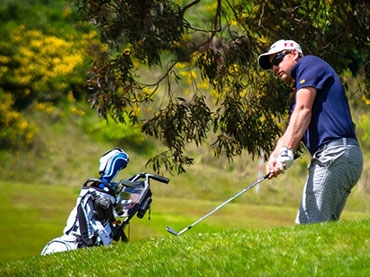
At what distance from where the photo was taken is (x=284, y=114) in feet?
55.8

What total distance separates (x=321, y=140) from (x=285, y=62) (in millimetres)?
748

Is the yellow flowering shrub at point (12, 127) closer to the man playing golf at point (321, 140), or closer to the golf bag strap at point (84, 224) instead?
the golf bag strap at point (84, 224)

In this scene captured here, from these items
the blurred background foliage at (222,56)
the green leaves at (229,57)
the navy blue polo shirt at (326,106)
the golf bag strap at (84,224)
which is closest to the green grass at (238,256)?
the navy blue polo shirt at (326,106)

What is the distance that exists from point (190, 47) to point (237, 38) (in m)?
1.67

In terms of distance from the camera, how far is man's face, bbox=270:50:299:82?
8578 millimetres

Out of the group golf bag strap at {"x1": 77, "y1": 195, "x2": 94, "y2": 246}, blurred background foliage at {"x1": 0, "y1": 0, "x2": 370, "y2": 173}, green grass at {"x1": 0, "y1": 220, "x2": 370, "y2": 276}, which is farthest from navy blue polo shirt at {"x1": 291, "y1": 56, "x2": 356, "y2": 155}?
blurred background foliage at {"x1": 0, "y1": 0, "x2": 370, "y2": 173}

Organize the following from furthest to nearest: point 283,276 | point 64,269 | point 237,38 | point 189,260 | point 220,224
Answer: point 220,224 < point 237,38 < point 64,269 < point 189,260 < point 283,276

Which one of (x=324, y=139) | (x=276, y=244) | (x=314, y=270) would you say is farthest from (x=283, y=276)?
(x=324, y=139)

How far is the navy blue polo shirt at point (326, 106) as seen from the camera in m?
8.20

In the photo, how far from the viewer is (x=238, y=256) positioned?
7.91m

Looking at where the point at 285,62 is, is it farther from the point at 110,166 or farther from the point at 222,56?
the point at 222,56

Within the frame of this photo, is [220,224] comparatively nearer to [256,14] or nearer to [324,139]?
[256,14]

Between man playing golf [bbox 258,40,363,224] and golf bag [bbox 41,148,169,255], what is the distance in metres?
3.28

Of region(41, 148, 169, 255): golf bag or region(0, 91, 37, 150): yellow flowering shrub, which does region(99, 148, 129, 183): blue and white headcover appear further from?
region(0, 91, 37, 150): yellow flowering shrub
